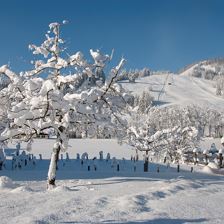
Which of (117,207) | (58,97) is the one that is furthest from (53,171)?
(117,207)

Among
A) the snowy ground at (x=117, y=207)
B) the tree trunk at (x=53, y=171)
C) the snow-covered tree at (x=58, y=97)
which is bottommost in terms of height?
the snowy ground at (x=117, y=207)

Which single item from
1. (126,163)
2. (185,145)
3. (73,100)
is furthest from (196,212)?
(185,145)

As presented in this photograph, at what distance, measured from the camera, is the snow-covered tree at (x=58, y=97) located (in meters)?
16.9

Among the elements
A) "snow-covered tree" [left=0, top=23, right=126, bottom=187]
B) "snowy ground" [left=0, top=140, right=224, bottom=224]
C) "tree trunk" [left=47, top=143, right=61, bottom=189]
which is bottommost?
"snowy ground" [left=0, top=140, right=224, bottom=224]

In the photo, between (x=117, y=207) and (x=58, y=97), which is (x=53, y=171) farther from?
(x=117, y=207)

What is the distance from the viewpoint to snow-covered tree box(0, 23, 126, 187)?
16.9 metres

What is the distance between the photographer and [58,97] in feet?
54.4

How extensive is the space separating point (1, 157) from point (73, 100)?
17246 millimetres

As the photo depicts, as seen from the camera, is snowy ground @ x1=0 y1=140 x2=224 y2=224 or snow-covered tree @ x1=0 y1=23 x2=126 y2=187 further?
snow-covered tree @ x1=0 y1=23 x2=126 y2=187

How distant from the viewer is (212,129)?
178 meters

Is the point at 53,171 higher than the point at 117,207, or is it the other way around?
the point at 53,171

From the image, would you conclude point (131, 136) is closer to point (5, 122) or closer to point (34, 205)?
point (5, 122)

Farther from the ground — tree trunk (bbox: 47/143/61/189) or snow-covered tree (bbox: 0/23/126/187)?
snow-covered tree (bbox: 0/23/126/187)

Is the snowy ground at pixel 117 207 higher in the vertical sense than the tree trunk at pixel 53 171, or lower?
lower
